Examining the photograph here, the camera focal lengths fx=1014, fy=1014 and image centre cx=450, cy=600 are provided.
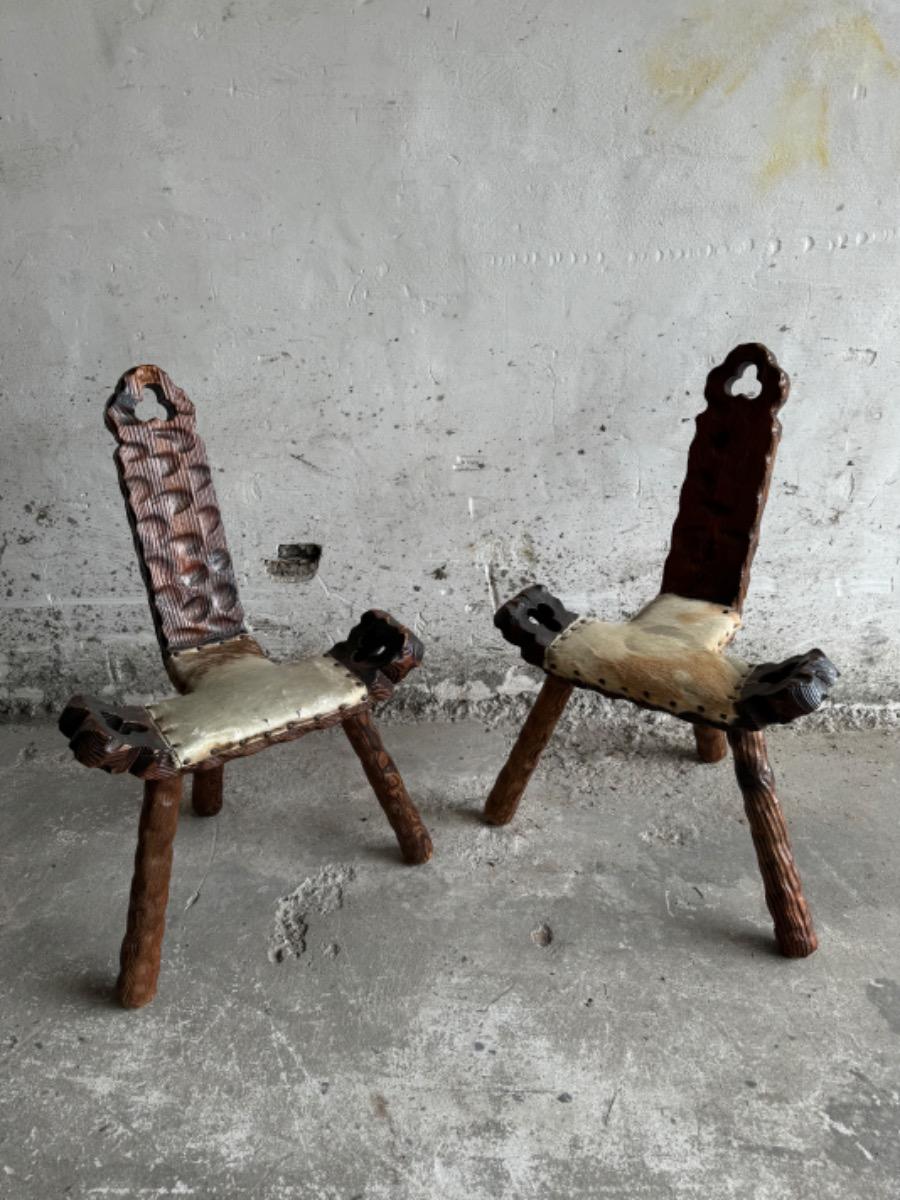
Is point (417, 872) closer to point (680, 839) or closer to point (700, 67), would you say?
point (680, 839)

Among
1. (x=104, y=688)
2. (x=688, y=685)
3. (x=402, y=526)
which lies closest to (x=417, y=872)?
(x=688, y=685)

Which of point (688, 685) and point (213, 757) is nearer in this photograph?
point (213, 757)

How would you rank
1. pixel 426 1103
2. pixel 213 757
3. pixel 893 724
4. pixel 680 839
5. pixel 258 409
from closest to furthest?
pixel 426 1103 → pixel 213 757 → pixel 680 839 → pixel 258 409 → pixel 893 724

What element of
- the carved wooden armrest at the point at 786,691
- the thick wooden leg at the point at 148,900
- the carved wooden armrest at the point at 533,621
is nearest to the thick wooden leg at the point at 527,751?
the carved wooden armrest at the point at 533,621

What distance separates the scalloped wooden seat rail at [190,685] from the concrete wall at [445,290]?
1.30ft

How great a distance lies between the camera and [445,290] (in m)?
2.53

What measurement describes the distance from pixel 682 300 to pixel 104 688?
193 centimetres

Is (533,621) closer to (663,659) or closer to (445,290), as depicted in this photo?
(663,659)

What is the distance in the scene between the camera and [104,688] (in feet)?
9.73

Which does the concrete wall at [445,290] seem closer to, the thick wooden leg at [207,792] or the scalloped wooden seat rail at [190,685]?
the scalloped wooden seat rail at [190,685]

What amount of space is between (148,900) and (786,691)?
1.27m

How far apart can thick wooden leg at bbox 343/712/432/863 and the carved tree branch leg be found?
818mm

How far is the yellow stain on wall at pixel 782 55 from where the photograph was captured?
2.30m

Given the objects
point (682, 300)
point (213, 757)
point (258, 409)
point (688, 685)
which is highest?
point (682, 300)
